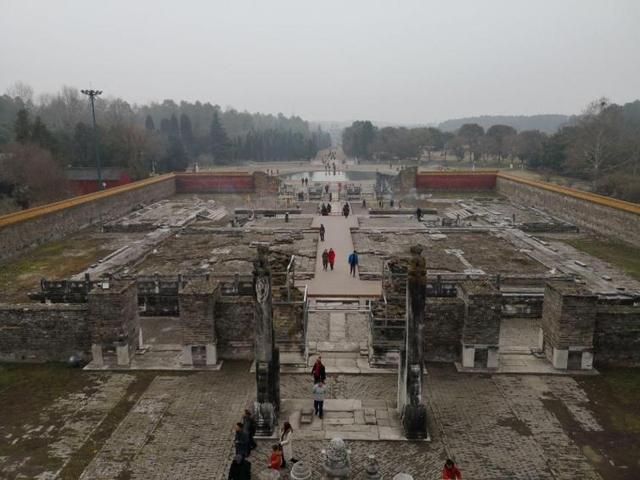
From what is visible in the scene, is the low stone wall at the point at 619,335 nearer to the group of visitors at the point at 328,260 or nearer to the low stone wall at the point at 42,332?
the group of visitors at the point at 328,260

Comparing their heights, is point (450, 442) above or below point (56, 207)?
below

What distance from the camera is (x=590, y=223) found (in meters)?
28.7

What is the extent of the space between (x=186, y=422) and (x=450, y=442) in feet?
15.5

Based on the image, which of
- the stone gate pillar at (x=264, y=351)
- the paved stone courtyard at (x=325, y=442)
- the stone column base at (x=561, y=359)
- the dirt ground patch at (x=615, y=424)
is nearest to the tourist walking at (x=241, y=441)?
the paved stone courtyard at (x=325, y=442)

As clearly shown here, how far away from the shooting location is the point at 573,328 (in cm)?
1146

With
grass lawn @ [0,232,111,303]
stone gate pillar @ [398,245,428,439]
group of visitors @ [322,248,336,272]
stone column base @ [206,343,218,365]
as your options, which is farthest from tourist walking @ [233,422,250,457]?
grass lawn @ [0,232,111,303]

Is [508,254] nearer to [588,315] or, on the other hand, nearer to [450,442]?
[588,315]

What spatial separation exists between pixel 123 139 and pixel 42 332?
42.5 metres

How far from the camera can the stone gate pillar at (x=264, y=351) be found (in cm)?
923

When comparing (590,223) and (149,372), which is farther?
(590,223)

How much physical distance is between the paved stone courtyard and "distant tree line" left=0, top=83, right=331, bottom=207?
→ 28.0 m

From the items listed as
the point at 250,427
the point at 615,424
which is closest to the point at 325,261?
the point at 250,427

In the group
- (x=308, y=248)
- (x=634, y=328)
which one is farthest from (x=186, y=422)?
(x=308, y=248)

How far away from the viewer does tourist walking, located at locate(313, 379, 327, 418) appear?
31.4ft
